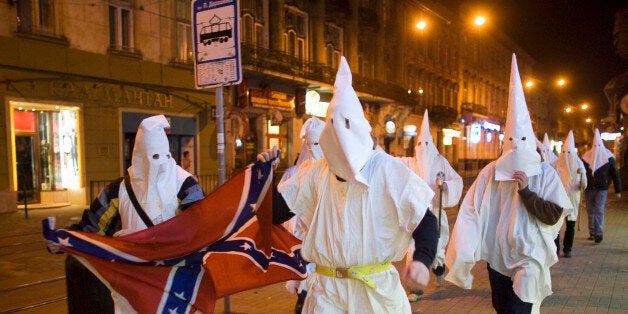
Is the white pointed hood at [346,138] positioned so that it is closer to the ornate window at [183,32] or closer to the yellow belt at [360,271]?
the yellow belt at [360,271]

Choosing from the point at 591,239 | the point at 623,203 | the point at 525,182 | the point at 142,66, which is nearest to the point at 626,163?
the point at 623,203

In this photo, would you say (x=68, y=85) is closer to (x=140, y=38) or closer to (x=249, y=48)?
(x=140, y=38)

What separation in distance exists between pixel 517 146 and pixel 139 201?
330 centimetres

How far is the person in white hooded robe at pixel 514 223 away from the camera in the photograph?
4270mm

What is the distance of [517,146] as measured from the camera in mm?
4539

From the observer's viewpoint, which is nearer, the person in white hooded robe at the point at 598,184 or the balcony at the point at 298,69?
the person in white hooded robe at the point at 598,184

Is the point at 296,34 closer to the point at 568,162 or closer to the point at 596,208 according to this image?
the point at 568,162

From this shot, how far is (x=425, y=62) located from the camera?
41.2m

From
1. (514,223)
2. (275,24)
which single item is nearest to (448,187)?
(514,223)

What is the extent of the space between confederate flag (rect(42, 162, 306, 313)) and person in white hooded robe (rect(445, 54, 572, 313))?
1787 mm

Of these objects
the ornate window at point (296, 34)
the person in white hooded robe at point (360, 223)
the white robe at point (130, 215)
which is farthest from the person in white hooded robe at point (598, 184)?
the ornate window at point (296, 34)

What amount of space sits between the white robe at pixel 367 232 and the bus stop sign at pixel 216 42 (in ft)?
A: 7.70

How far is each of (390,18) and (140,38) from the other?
70.0 feet

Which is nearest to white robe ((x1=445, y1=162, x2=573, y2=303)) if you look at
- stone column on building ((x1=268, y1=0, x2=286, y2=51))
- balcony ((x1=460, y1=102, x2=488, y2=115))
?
stone column on building ((x1=268, y1=0, x2=286, y2=51))
